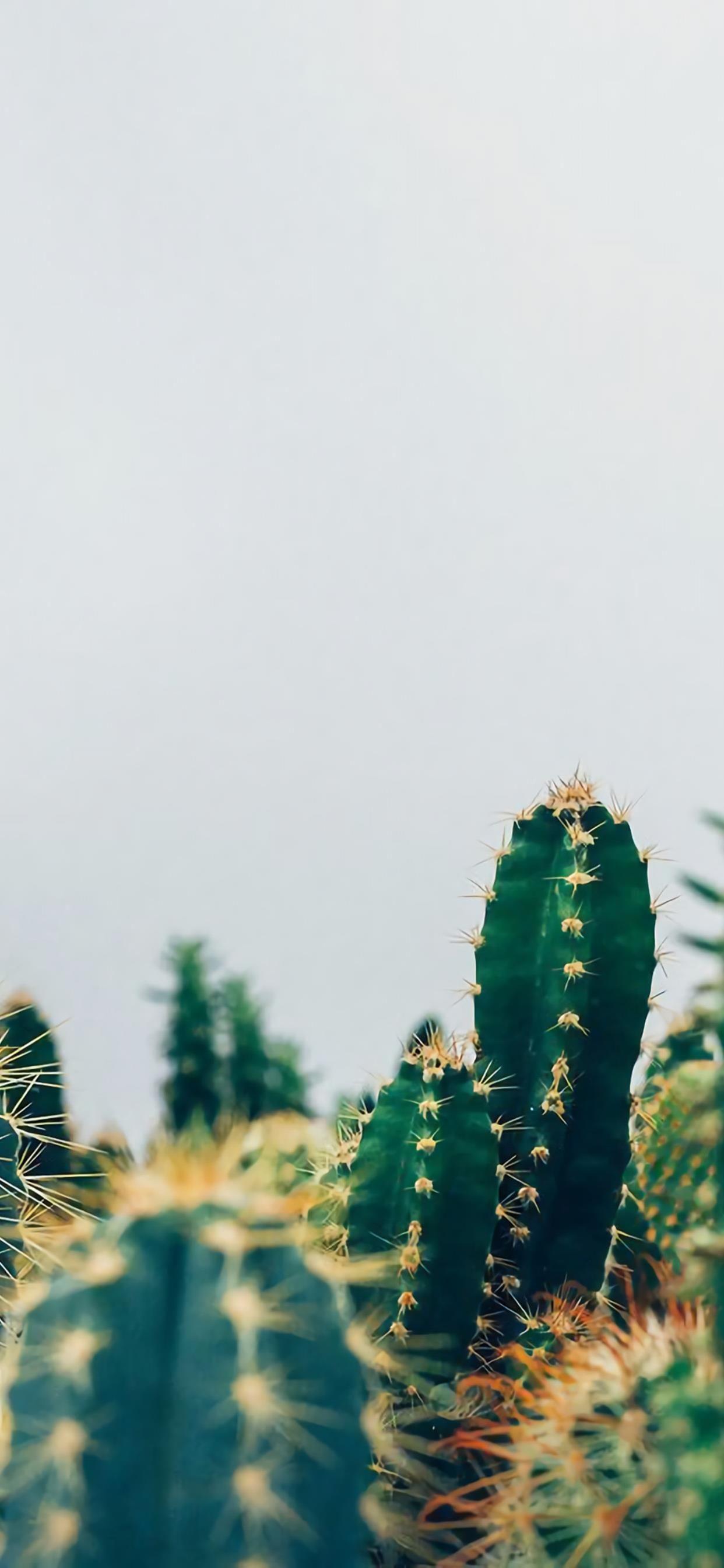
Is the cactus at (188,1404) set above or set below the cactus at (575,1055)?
below

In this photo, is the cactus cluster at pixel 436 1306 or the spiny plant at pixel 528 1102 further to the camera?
the spiny plant at pixel 528 1102

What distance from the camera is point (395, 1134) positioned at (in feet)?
6.27

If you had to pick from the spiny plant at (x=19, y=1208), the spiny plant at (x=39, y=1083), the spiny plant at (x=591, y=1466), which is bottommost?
the spiny plant at (x=591, y=1466)

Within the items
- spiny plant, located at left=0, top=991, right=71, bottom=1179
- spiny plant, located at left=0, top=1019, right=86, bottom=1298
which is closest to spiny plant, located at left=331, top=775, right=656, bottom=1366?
spiny plant, located at left=0, top=1019, right=86, bottom=1298

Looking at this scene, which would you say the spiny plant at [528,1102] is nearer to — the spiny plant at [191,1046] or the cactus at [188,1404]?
the cactus at [188,1404]

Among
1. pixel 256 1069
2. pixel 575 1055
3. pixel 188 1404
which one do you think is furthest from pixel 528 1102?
pixel 256 1069

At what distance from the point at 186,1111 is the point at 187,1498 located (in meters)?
2.53

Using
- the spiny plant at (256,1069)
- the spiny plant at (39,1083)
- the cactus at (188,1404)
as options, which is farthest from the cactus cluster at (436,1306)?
the spiny plant at (256,1069)

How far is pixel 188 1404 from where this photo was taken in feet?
3.71

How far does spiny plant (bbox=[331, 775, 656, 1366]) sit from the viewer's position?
1836mm

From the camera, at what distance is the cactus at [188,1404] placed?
113 cm

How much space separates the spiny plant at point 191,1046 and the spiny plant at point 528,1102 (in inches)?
63.5

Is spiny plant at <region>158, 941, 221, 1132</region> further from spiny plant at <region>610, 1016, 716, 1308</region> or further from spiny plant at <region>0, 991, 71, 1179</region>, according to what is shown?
spiny plant at <region>610, 1016, 716, 1308</region>

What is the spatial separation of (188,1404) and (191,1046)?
2605mm
